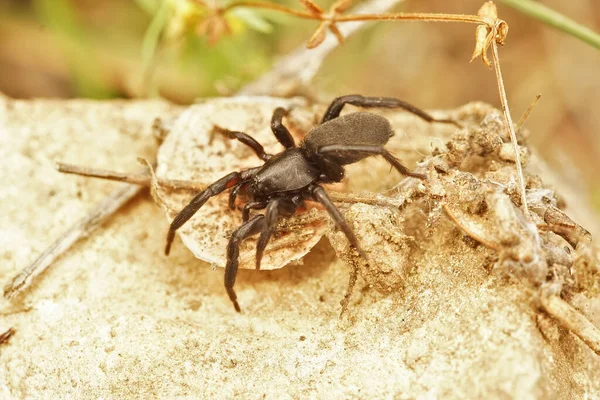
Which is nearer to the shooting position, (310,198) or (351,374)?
(351,374)

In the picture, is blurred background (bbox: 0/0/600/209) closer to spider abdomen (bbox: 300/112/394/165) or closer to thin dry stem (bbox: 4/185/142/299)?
spider abdomen (bbox: 300/112/394/165)

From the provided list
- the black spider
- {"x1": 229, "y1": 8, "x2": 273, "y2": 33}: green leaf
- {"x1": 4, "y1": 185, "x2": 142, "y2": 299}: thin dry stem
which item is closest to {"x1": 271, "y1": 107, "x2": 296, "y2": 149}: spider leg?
the black spider

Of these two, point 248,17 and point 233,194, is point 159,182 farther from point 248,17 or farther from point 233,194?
point 248,17

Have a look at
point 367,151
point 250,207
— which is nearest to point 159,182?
point 250,207

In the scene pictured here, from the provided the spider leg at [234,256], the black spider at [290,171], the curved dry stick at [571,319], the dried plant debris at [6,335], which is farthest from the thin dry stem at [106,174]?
the curved dry stick at [571,319]

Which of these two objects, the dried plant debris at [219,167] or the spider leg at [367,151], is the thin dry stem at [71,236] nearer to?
the dried plant debris at [219,167]

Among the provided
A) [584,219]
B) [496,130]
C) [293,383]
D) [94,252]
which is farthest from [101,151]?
[584,219]

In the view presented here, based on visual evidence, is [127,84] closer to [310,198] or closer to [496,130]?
[310,198]
